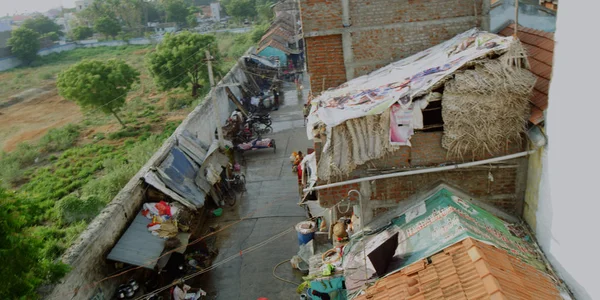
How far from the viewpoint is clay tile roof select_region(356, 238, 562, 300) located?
5.57 meters

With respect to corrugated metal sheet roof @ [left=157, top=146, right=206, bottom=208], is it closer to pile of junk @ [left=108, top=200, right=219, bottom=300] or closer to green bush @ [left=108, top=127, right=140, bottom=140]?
pile of junk @ [left=108, top=200, right=219, bottom=300]

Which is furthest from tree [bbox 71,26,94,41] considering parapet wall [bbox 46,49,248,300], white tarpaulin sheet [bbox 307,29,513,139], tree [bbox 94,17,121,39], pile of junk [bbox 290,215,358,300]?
white tarpaulin sheet [bbox 307,29,513,139]

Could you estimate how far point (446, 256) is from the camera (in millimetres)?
6285

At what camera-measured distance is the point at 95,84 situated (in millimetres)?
23516

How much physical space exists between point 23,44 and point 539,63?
179 ft

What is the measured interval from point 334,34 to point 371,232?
395cm

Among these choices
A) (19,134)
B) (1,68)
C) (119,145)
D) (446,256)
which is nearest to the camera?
(446,256)

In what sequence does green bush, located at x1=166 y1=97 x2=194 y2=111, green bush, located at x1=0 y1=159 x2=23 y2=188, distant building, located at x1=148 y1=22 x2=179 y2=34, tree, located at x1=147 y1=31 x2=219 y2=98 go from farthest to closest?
distant building, located at x1=148 y1=22 x2=179 y2=34 < green bush, located at x1=166 y1=97 x2=194 y2=111 < tree, located at x1=147 y1=31 x2=219 y2=98 < green bush, located at x1=0 y1=159 x2=23 y2=188

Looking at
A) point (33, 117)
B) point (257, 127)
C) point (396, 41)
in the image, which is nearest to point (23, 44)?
point (33, 117)

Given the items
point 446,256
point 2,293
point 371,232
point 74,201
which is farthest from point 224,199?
point 446,256

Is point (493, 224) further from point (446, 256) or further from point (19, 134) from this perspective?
point (19, 134)

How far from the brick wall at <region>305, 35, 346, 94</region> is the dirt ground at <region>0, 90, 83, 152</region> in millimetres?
22389

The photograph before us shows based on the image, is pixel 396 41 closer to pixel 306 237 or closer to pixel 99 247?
pixel 306 237

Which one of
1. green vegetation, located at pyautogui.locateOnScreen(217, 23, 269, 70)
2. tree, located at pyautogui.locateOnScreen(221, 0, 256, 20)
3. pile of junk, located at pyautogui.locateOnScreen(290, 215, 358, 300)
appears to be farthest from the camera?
tree, located at pyautogui.locateOnScreen(221, 0, 256, 20)
